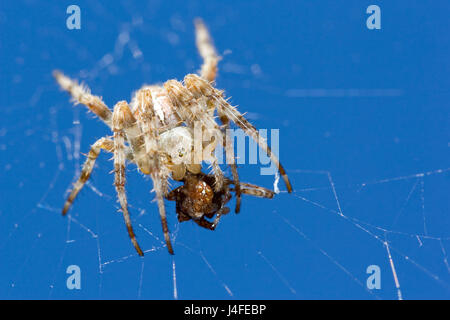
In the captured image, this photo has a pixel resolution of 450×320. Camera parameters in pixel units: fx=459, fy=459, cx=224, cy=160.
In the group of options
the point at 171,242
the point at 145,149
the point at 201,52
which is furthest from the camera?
the point at 201,52

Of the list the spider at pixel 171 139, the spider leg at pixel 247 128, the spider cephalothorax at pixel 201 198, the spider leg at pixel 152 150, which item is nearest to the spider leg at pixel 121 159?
the spider at pixel 171 139

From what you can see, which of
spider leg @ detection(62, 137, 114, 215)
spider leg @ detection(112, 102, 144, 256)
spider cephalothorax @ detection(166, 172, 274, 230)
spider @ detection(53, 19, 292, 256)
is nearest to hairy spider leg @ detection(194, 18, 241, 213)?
spider @ detection(53, 19, 292, 256)

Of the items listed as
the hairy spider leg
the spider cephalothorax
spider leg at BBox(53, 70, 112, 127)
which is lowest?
the spider cephalothorax

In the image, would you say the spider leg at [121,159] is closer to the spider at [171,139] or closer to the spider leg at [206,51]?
the spider at [171,139]

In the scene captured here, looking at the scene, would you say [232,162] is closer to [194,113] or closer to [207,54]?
[194,113]

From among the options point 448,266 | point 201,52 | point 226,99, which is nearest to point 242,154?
point 226,99

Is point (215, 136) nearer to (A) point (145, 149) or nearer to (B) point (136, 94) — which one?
(A) point (145, 149)

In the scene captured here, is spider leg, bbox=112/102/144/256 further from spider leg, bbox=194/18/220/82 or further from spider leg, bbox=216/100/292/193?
spider leg, bbox=194/18/220/82
